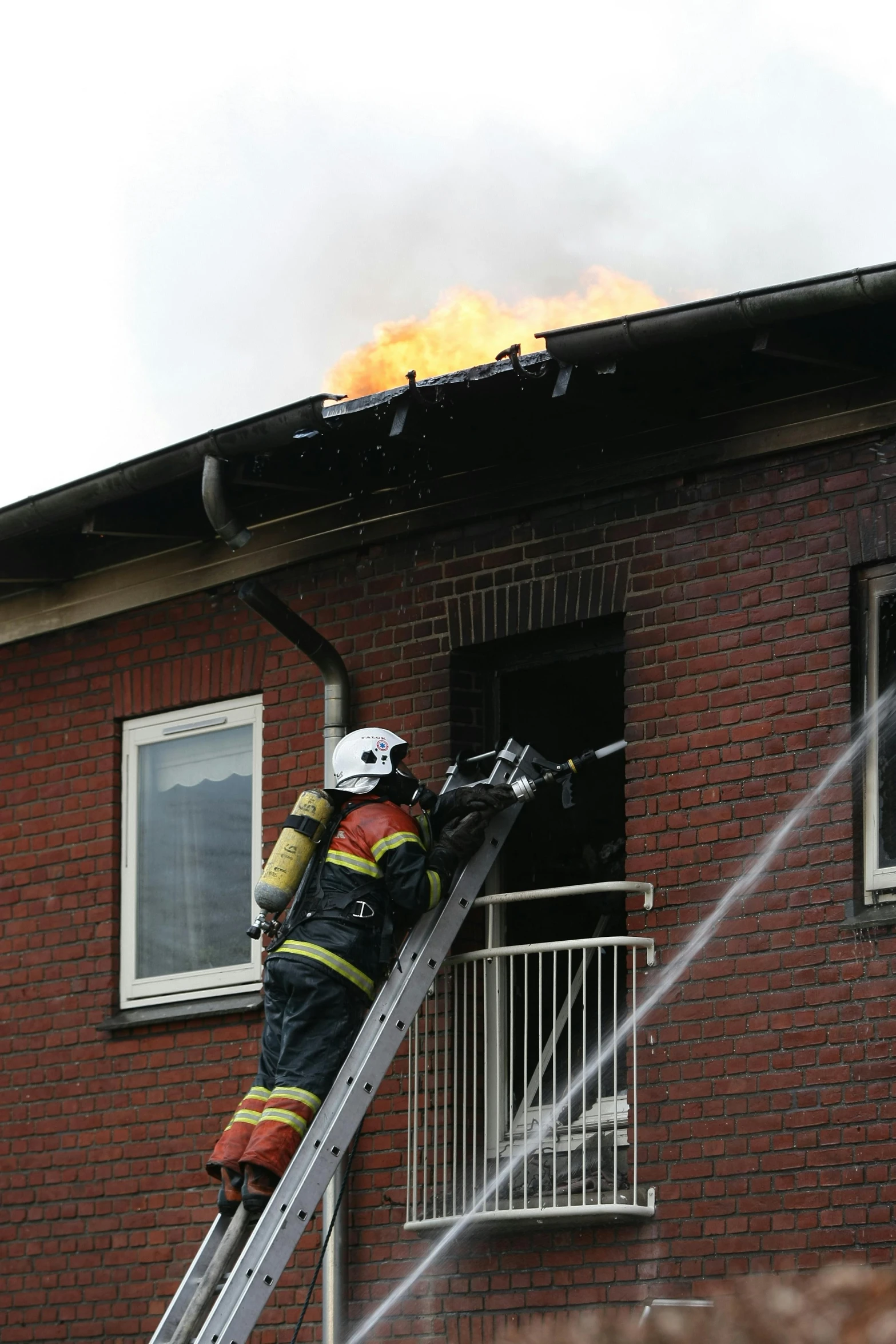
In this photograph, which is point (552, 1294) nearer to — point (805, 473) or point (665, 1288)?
point (665, 1288)

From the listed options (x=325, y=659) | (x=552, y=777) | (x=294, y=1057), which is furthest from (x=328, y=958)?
(x=325, y=659)

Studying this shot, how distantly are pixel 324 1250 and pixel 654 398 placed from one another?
3765mm

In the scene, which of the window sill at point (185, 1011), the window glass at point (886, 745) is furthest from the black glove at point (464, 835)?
the window sill at point (185, 1011)

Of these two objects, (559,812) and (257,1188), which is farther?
(559,812)

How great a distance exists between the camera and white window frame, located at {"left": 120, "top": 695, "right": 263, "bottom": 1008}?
369 inches

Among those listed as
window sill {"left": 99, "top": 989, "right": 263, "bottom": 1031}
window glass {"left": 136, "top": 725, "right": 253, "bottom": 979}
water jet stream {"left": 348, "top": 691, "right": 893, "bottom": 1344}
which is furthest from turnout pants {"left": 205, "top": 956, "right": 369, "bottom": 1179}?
window glass {"left": 136, "top": 725, "right": 253, "bottom": 979}

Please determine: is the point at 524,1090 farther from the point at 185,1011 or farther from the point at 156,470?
the point at 156,470

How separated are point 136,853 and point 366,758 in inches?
100

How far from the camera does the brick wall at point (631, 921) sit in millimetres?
7137

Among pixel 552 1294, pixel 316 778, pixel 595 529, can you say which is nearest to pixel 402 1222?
pixel 552 1294

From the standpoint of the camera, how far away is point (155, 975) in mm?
9766

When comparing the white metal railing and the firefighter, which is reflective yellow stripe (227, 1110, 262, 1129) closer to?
the firefighter

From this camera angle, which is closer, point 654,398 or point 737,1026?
point 737,1026

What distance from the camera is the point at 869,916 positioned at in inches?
277
